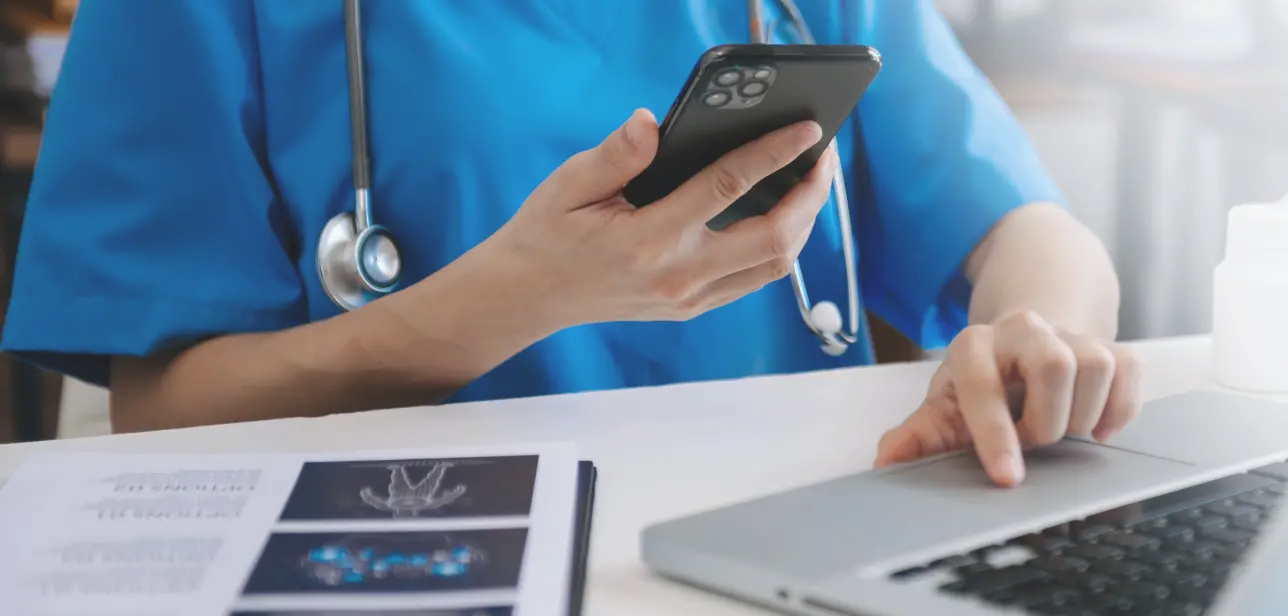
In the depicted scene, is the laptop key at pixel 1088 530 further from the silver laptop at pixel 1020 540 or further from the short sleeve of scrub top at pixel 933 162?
the short sleeve of scrub top at pixel 933 162

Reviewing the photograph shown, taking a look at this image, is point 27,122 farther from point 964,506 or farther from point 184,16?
point 964,506

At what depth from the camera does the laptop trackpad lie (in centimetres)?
39

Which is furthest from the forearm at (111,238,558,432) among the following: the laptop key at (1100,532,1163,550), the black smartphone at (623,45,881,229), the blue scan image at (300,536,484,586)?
the laptop key at (1100,532,1163,550)

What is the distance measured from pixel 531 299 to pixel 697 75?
0.21 m

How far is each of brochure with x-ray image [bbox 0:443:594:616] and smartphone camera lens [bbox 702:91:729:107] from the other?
0.57 feet

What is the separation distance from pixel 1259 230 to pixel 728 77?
0.40 meters

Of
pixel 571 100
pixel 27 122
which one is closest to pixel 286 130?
pixel 571 100

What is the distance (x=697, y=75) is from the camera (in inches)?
18.1

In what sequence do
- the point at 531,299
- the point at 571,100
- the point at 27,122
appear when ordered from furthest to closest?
the point at 27,122
the point at 571,100
the point at 531,299

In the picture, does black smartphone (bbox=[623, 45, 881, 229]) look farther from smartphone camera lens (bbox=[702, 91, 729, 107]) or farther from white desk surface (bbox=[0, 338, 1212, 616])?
white desk surface (bbox=[0, 338, 1212, 616])

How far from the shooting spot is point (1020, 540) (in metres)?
0.39

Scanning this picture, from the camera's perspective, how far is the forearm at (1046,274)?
2.39ft

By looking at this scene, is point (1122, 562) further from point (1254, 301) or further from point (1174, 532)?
point (1254, 301)

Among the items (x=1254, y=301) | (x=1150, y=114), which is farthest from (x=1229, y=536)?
(x=1150, y=114)
